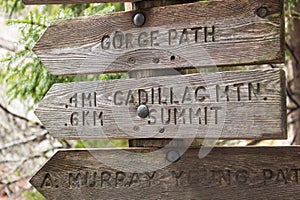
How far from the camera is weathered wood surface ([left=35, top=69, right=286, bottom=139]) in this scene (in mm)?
1944

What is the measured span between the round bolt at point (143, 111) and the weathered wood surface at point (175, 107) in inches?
0.6

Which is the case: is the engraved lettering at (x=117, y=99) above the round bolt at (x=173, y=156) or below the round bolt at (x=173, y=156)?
above

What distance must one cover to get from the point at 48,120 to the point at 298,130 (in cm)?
311

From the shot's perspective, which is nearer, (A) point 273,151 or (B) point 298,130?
(A) point 273,151

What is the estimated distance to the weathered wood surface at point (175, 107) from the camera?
1944 mm

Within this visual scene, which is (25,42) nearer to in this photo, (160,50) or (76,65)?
(76,65)

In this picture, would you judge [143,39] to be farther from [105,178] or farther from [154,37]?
[105,178]

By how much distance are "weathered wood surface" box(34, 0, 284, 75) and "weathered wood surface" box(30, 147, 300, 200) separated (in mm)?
378

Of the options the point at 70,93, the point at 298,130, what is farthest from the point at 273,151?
the point at 298,130

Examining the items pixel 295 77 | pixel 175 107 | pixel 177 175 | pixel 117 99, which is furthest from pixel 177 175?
pixel 295 77

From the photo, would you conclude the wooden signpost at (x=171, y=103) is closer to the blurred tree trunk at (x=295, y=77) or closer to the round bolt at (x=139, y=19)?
the round bolt at (x=139, y=19)

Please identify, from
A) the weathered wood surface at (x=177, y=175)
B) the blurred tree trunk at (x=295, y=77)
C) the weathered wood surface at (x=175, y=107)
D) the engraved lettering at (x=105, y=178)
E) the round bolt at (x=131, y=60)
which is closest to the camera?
the weathered wood surface at (x=175, y=107)

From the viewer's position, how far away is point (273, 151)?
2.09 meters

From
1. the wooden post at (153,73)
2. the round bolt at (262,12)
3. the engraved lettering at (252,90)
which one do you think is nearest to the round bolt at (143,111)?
the wooden post at (153,73)
